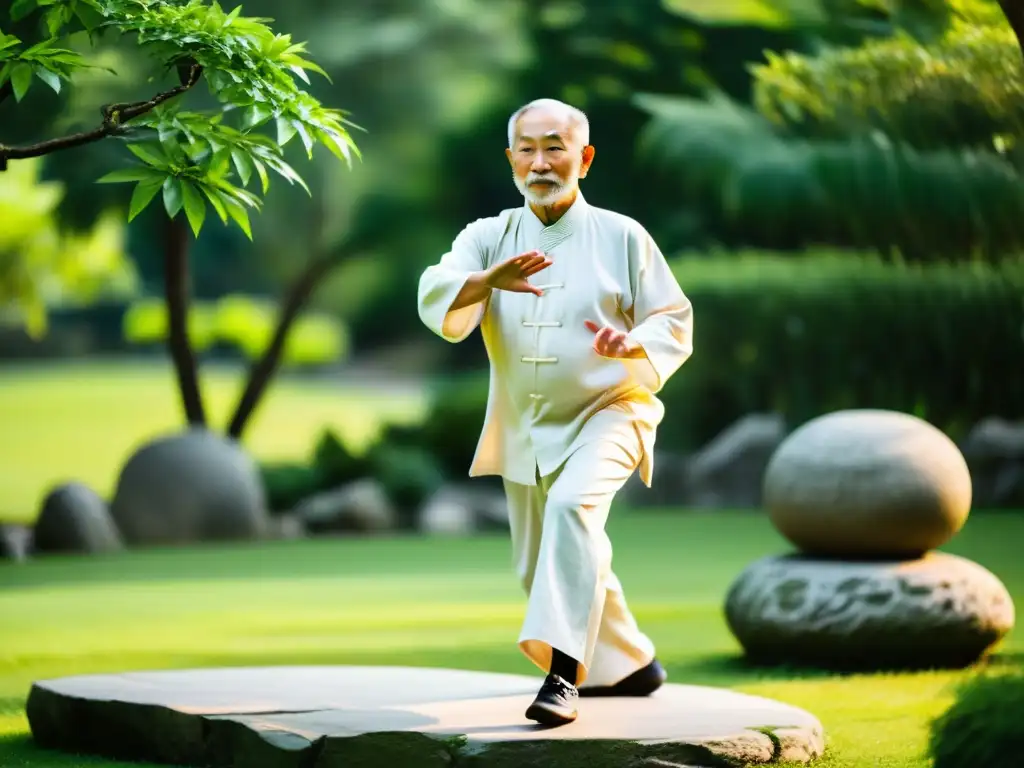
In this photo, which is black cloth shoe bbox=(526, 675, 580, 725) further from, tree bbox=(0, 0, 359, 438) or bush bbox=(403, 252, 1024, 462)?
bush bbox=(403, 252, 1024, 462)

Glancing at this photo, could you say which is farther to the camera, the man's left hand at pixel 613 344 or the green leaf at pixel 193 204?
the man's left hand at pixel 613 344

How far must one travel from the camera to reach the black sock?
15.3 feet

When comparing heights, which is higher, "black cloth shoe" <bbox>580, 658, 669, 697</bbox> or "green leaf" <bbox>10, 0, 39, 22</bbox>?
"green leaf" <bbox>10, 0, 39, 22</bbox>

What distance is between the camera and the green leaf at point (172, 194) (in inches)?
178

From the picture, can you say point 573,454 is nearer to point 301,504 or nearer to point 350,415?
point 301,504

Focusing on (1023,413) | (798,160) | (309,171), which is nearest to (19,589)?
(309,171)

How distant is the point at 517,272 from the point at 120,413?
21041mm

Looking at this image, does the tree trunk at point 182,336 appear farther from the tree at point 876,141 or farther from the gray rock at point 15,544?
the tree at point 876,141

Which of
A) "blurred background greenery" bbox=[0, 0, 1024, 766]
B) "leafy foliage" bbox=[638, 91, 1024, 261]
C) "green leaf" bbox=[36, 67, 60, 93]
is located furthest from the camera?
"leafy foliage" bbox=[638, 91, 1024, 261]

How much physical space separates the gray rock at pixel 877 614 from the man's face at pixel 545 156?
2.67 m

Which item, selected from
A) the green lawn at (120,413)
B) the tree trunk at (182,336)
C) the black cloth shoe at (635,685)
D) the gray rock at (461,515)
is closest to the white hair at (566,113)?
the black cloth shoe at (635,685)

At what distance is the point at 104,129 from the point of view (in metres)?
4.63

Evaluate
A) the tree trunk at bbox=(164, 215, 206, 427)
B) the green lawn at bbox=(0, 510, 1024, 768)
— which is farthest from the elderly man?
the tree trunk at bbox=(164, 215, 206, 427)

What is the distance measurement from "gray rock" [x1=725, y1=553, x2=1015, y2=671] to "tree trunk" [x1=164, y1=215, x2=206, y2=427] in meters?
9.45
